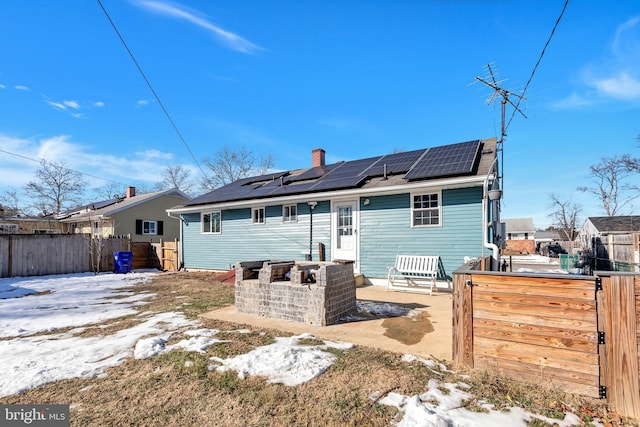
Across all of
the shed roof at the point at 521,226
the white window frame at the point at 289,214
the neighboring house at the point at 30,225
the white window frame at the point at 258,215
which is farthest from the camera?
the shed roof at the point at 521,226

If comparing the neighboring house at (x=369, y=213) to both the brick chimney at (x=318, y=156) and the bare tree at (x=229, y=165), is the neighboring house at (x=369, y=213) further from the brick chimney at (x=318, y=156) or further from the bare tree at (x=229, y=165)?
the bare tree at (x=229, y=165)

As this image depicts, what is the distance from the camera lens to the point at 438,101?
13648 mm

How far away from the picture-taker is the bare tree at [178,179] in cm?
3306

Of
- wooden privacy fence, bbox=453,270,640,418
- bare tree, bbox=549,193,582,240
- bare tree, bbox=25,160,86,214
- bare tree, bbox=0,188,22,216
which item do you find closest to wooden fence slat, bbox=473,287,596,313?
wooden privacy fence, bbox=453,270,640,418

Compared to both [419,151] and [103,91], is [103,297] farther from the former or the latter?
[419,151]

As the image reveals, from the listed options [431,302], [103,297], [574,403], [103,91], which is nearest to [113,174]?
[103,91]

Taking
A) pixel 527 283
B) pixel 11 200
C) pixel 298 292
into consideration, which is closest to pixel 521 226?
pixel 298 292

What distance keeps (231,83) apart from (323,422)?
13.6m

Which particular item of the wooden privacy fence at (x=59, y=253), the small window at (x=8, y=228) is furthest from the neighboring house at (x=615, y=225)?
the small window at (x=8, y=228)

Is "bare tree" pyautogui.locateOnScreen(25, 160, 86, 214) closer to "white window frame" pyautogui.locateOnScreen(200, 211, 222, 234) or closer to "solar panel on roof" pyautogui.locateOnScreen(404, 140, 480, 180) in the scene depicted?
"white window frame" pyautogui.locateOnScreen(200, 211, 222, 234)

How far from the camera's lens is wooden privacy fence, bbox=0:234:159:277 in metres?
11.5

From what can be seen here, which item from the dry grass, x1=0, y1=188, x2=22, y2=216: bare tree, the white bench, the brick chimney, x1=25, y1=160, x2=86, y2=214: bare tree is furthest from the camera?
x1=25, y1=160, x2=86, y2=214: bare tree

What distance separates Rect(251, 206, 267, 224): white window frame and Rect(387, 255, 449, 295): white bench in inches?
215

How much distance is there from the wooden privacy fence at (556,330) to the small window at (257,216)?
9376mm
